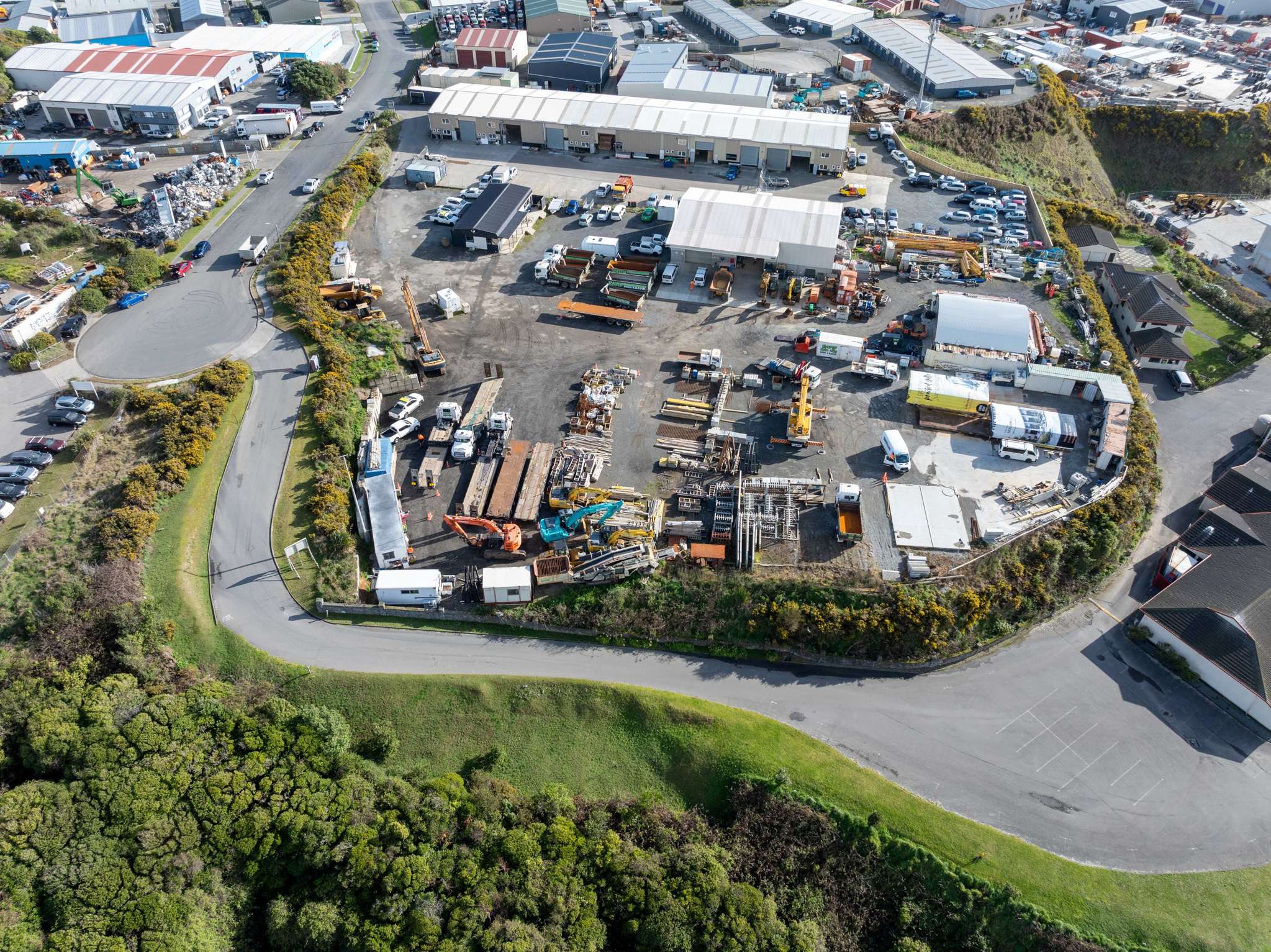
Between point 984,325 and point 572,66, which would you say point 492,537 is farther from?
point 572,66

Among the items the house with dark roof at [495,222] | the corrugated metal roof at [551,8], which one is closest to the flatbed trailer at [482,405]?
the house with dark roof at [495,222]

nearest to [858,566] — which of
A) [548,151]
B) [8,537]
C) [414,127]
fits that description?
[8,537]

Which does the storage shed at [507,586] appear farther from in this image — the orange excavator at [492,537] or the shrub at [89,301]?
the shrub at [89,301]

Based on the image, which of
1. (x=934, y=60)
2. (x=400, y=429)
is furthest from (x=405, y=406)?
(x=934, y=60)

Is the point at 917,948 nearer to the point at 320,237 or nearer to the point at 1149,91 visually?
the point at 320,237

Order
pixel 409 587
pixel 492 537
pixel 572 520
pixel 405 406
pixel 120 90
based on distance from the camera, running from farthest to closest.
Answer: pixel 120 90
pixel 405 406
pixel 572 520
pixel 492 537
pixel 409 587
